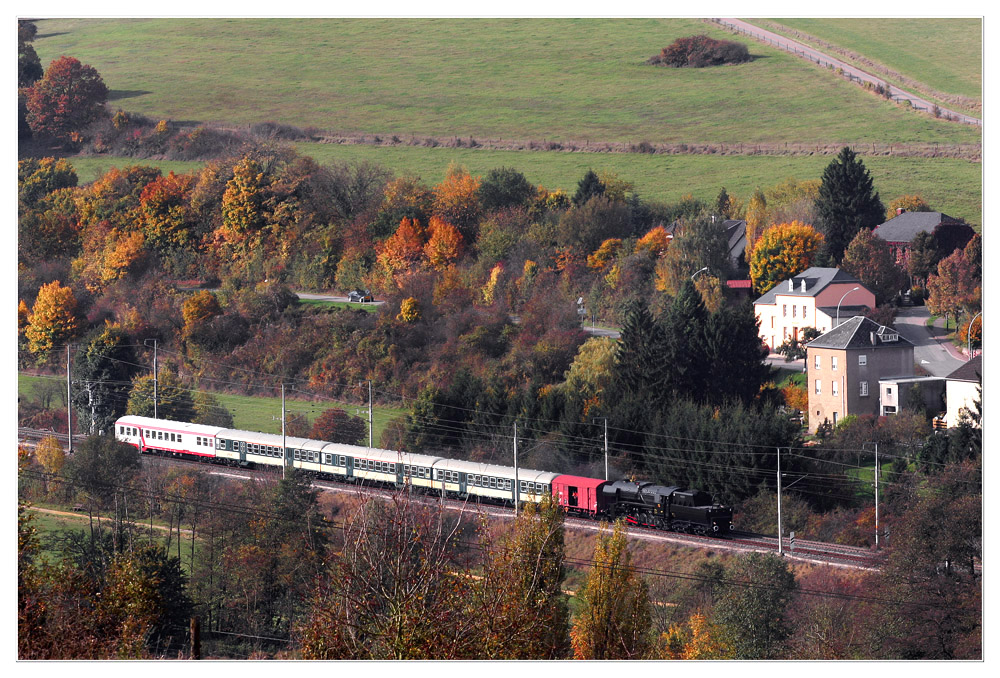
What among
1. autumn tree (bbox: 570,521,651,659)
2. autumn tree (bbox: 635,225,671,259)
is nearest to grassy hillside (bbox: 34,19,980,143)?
autumn tree (bbox: 635,225,671,259)

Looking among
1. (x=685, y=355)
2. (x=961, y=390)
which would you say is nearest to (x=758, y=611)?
(x=961, y=390)

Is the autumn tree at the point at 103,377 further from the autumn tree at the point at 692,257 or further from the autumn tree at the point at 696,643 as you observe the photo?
the autumn tree at the point at 696,643

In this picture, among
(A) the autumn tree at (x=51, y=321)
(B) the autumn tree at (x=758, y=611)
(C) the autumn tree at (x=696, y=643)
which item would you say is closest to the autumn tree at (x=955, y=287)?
(B) the autumn tree at (x=758, y=611)

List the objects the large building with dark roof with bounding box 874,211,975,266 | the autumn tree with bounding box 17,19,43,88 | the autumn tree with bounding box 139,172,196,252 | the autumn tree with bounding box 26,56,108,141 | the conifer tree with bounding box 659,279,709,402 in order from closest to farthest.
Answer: the conifer tree with bounding box 659,279,709,402
the large building with dark roof with bounding box 874,211,975,266
the autumn tree with bounding box 139,172,196,252
the autumn tree with bounding box 17,19,43,88
the autumn tree with bounding box 26,56,108,141

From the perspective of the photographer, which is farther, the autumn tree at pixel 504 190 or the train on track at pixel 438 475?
the autumn tree at pixel 504 190

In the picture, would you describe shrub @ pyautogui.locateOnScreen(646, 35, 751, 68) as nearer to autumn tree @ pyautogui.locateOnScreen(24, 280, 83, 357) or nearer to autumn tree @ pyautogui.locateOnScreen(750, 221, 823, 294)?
autumn tree @ pyautogui.locateOnScreen(750, 221, 823, 294)
